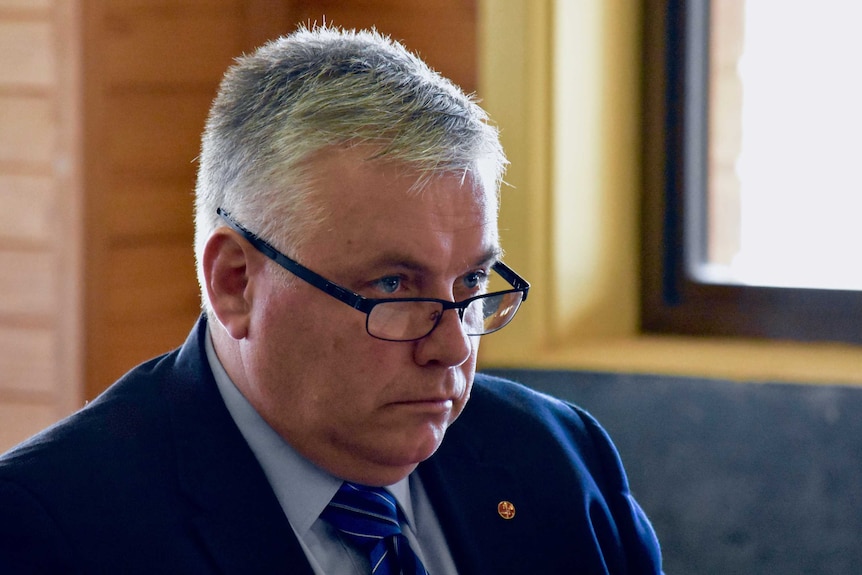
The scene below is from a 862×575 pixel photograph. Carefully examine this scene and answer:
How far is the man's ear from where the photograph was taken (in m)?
1.17

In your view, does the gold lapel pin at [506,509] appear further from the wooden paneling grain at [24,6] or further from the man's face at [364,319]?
the wooden paneling grain at [24,6]

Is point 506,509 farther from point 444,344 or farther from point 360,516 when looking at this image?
point 444,344

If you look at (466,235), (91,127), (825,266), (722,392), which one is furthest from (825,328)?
(91,127)

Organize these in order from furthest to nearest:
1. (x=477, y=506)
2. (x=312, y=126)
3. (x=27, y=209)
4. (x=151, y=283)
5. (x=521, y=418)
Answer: (x=27, y=209), (x=151, y=283), (x=521, y=418), (x=477, y=506), (x=312, y=126)

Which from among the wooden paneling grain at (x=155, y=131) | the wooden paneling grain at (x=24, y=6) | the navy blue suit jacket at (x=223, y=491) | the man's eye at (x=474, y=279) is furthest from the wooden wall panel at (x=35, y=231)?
the man's eye at (x=474, y=279)

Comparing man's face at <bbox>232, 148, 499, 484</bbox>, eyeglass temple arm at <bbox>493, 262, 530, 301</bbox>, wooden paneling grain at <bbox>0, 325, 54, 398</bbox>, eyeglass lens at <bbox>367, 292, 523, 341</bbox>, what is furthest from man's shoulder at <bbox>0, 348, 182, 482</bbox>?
wooden paneling grain at <bbox>0, 325, 54, 398</bbox>

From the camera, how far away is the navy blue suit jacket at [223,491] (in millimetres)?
1084

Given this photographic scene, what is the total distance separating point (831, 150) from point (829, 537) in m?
0.80

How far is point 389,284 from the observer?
1141mm

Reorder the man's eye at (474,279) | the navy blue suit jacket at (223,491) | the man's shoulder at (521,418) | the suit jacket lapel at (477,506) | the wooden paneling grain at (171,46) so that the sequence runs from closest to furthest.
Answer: the navy blue suit jacket at (223,491) < the man's eye at (474,279) < the suit jacket lapel at (477,506) < the man's shoulder at (521,418) < the wooden paneling grain at (171,46)

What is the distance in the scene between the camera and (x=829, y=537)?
1983 mm

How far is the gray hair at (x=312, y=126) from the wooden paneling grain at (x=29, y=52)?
1.43 metres

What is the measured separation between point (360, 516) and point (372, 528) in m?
0.02

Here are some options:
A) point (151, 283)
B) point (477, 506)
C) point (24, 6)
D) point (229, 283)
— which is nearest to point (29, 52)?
point (24, 6)
